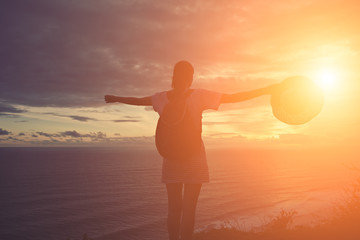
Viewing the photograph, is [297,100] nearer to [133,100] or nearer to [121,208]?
[133,100]

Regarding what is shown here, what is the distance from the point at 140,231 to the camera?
3203 cm

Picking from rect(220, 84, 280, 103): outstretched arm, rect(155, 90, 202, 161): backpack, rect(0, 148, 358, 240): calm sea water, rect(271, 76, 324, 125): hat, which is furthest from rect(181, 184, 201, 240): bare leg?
rect(0, 148, 358, 240): calm sea water

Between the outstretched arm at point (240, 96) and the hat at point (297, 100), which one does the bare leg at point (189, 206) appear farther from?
the hat at point (297, 100)

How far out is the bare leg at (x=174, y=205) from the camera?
155 inches

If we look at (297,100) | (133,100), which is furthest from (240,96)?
(133,100)

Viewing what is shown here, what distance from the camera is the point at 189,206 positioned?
3908mm

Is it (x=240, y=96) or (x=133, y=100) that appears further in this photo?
(x=133, y=100)

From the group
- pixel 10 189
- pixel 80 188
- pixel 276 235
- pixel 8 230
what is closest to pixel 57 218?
pixel 8 230

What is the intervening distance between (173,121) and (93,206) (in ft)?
156

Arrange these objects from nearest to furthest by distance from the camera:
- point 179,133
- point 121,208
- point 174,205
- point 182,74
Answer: point 179,133 < point 182,74 < point 174,205 < point 121,208

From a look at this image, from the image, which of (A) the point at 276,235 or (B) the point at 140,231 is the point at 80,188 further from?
(A) the point at 276,235

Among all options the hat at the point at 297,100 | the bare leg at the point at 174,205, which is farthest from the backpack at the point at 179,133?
the hat at the point at 297,100

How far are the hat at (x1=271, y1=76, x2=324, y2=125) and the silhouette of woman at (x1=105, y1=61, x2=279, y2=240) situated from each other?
15 centimetres

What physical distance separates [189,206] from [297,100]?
1993 mm
